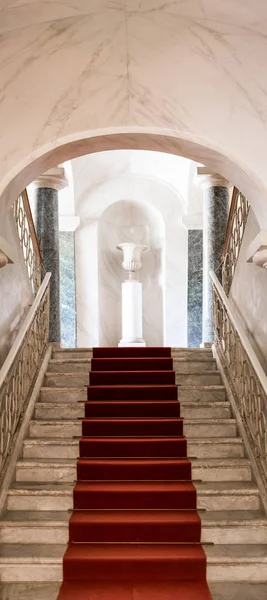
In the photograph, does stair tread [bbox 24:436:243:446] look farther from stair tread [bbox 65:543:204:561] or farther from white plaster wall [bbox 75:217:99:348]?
white plaster wall [bbox 75:217:99:348]

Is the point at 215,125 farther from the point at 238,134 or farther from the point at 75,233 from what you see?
the point at 75,233

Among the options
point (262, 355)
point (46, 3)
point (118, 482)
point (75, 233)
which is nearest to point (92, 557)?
point (118, 482)

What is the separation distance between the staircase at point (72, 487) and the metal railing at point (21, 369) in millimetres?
274

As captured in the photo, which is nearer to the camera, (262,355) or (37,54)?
(37,54)

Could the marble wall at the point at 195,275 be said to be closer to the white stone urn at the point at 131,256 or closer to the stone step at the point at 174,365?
the white stone urn at the point at 131,256

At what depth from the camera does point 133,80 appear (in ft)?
17.1

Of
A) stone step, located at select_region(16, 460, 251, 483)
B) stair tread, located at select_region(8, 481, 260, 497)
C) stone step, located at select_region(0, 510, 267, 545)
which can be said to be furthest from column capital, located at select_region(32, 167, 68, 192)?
stone step, located at select_region(0, 510, 267, 545)

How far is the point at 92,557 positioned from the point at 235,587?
106 centimetres

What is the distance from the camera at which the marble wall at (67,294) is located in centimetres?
1211

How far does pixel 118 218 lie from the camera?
12.9 meters

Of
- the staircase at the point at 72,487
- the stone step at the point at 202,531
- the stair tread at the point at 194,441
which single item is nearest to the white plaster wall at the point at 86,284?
the staircase at the point at 72,487

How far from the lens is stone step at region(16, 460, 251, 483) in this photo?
5.99 meters

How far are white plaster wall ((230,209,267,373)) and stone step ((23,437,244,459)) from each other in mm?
830

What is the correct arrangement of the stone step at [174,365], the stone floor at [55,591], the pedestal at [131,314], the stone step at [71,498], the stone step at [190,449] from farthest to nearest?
1. the pedestal at [131,314]
2. the stone step at [174,365]
3. the stone step at [190,449]
4. the stone step at [71,498]
5. the stone floor at [55,591]
